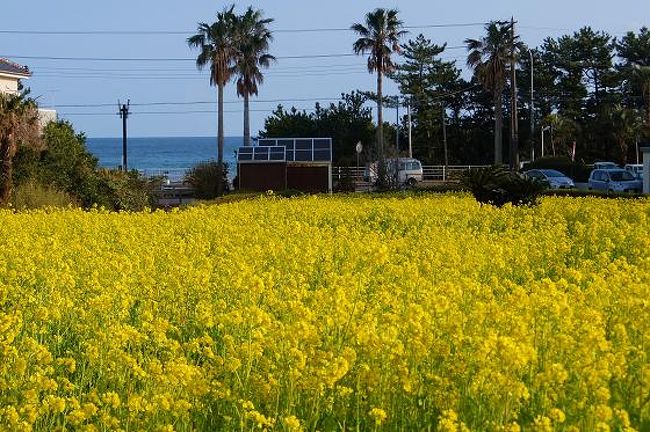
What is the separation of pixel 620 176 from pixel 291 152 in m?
14.9

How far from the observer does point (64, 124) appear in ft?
114

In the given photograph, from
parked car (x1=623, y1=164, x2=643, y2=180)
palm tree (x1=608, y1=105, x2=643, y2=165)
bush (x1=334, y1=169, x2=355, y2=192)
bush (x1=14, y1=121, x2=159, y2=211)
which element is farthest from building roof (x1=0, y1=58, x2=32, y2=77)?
palm tree (x1=608, y1=105, x2=643, y2=165)

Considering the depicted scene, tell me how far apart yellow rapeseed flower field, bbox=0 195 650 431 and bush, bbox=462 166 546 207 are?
10555 mm

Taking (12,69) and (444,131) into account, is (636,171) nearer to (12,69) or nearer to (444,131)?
(444,131)

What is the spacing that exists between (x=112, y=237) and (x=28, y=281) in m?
4.96

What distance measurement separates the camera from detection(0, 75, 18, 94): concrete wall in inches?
1634

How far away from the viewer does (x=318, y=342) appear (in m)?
6.17

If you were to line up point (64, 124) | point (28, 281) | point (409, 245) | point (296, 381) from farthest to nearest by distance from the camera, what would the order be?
1. point (64, 124)
2. point (409, 245)
3. point (28, 281)
4. point (296, 381)

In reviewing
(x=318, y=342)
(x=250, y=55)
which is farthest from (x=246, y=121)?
(x=318, y=342)

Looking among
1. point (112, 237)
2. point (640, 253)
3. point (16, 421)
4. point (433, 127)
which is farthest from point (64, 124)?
point (433, 127)

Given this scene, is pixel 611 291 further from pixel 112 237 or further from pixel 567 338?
pixel 112 237

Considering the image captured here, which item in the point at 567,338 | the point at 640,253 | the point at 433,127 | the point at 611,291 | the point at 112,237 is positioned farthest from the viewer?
the point at 433,127

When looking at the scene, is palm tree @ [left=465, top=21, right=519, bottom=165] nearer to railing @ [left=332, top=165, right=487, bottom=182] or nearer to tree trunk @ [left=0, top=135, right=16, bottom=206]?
railing @ [left=332, top=165, right=487, bottom=182]

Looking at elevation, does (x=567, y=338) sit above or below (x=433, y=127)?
below
